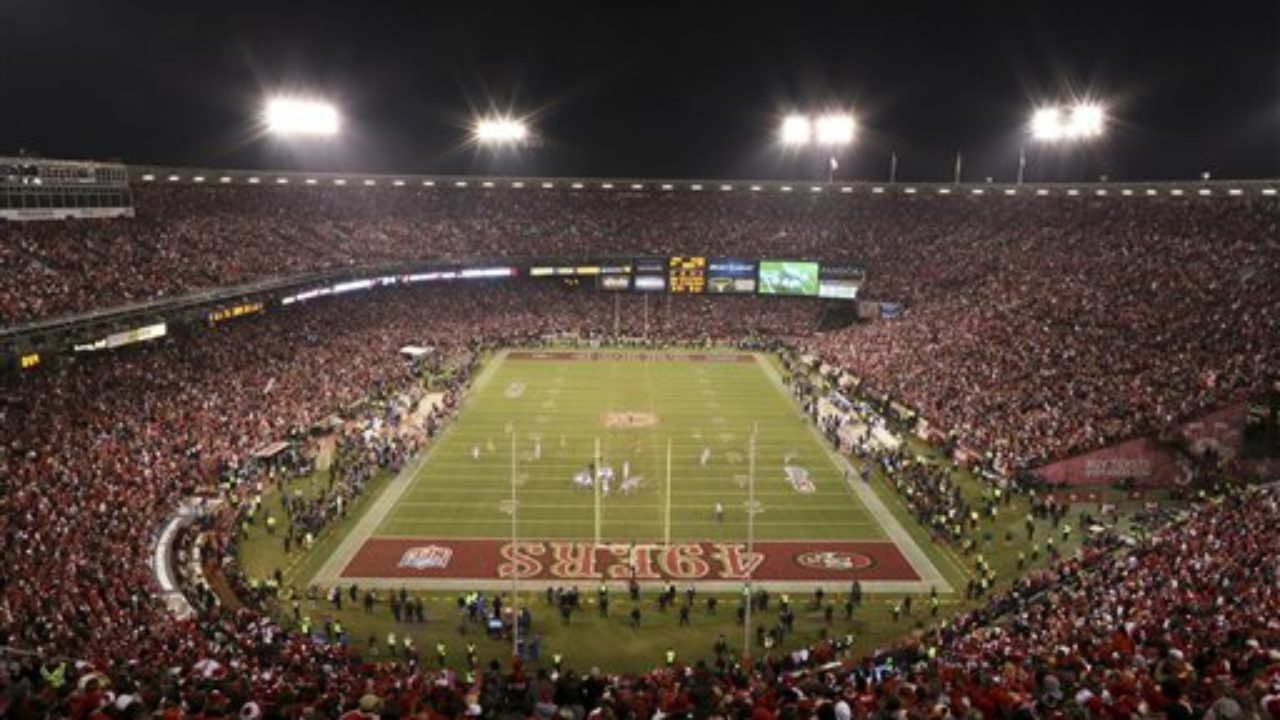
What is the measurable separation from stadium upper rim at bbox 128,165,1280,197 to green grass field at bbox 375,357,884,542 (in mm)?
29340

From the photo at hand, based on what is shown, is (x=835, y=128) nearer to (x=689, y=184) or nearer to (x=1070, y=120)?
(x=689, y=184)

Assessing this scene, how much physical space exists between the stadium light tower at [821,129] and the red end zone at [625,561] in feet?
180

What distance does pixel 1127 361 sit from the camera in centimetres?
4047

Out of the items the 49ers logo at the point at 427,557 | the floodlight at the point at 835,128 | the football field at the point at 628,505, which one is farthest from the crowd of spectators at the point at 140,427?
the floodlight at the point at 835,128

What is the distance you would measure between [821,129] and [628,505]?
2114 inches

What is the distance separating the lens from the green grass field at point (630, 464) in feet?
98.6

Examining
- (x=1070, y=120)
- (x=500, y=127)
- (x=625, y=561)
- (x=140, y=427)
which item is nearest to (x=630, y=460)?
(x=625, y=561)

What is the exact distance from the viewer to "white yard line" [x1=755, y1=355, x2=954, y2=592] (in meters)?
26.3

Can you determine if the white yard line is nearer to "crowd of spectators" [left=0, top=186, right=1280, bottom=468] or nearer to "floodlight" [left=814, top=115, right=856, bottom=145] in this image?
"crowd of spectators" [left=0, top=186, right=1280, bottom=468]


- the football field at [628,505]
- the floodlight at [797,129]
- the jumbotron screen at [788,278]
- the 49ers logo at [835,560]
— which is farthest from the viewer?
the floodlight at [797,129]

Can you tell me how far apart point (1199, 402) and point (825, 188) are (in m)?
52.3

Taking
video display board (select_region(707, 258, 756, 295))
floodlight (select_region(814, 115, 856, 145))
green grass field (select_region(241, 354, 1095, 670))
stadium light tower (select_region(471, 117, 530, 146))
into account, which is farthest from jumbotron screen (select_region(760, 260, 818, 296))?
green grass field (select_region(241, 354, 1095, 670))

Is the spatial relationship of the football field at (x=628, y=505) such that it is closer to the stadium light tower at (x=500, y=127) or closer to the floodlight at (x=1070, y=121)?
the floodlight at (x=1070, y=121)

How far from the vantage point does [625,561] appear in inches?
1063
